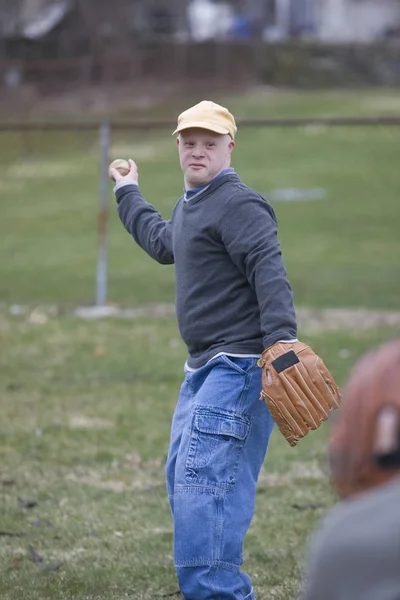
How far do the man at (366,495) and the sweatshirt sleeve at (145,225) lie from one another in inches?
92.5

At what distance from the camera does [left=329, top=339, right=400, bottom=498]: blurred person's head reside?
1.67 m

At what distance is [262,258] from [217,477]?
717 mm

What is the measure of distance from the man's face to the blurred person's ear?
2141 mm

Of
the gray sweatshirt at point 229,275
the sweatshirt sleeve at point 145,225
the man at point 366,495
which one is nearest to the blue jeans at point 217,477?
the gray sweatshirt at point 229,275

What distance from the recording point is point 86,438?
21.5 ft

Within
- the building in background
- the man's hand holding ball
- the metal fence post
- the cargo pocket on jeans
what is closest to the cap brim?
the man's hand holding ball

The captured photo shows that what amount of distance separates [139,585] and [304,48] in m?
39.1

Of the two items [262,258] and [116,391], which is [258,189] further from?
[262,258]

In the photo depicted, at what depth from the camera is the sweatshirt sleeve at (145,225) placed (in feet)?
13.4

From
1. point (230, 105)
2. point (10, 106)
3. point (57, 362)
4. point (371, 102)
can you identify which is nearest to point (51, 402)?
point (57, 362)

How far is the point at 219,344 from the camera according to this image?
368 cm

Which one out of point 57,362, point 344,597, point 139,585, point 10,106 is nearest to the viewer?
point 344,597

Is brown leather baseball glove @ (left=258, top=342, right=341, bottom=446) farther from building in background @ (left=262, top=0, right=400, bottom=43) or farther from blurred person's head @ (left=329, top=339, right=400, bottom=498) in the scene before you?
building in background @ (left=262, top=0, right=400, bottom=43)

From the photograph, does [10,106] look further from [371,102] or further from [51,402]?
[51,402]
